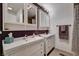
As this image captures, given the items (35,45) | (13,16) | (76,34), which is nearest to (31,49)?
(35,45)

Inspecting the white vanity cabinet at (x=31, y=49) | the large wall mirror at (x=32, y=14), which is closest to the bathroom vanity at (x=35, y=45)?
the white vanity cabinet at (x=31, y=49)

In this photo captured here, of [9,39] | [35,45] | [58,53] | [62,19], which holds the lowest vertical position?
[58,53]

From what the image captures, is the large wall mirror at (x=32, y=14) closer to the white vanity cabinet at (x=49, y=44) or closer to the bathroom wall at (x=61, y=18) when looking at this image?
the bathroom wall at (x=61, y=18)

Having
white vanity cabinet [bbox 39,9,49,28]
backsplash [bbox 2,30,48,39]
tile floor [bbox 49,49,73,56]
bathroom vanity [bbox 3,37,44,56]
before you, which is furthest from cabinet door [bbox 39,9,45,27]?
tile floor [bbox 49,49,73,56]

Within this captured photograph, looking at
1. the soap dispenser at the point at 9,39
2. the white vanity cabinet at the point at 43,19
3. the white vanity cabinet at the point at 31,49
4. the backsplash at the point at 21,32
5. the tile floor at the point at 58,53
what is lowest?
the tile floor at the point at 58,53

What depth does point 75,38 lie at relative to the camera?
132 centimetres

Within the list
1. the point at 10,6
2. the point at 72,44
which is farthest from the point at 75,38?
the point at 10,6

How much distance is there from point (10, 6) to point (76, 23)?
35.7 inches

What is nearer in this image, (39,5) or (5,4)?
(5,4)

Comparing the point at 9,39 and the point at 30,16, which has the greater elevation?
the point at 30,16

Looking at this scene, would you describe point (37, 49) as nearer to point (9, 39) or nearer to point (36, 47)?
point (36, 47)

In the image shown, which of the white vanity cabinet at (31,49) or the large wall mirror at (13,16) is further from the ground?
the large wall mirror at (13,16)

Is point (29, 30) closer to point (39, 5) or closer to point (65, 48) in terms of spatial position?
point (39, 5)

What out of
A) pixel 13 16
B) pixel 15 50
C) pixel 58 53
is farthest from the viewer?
pixel 58 53
